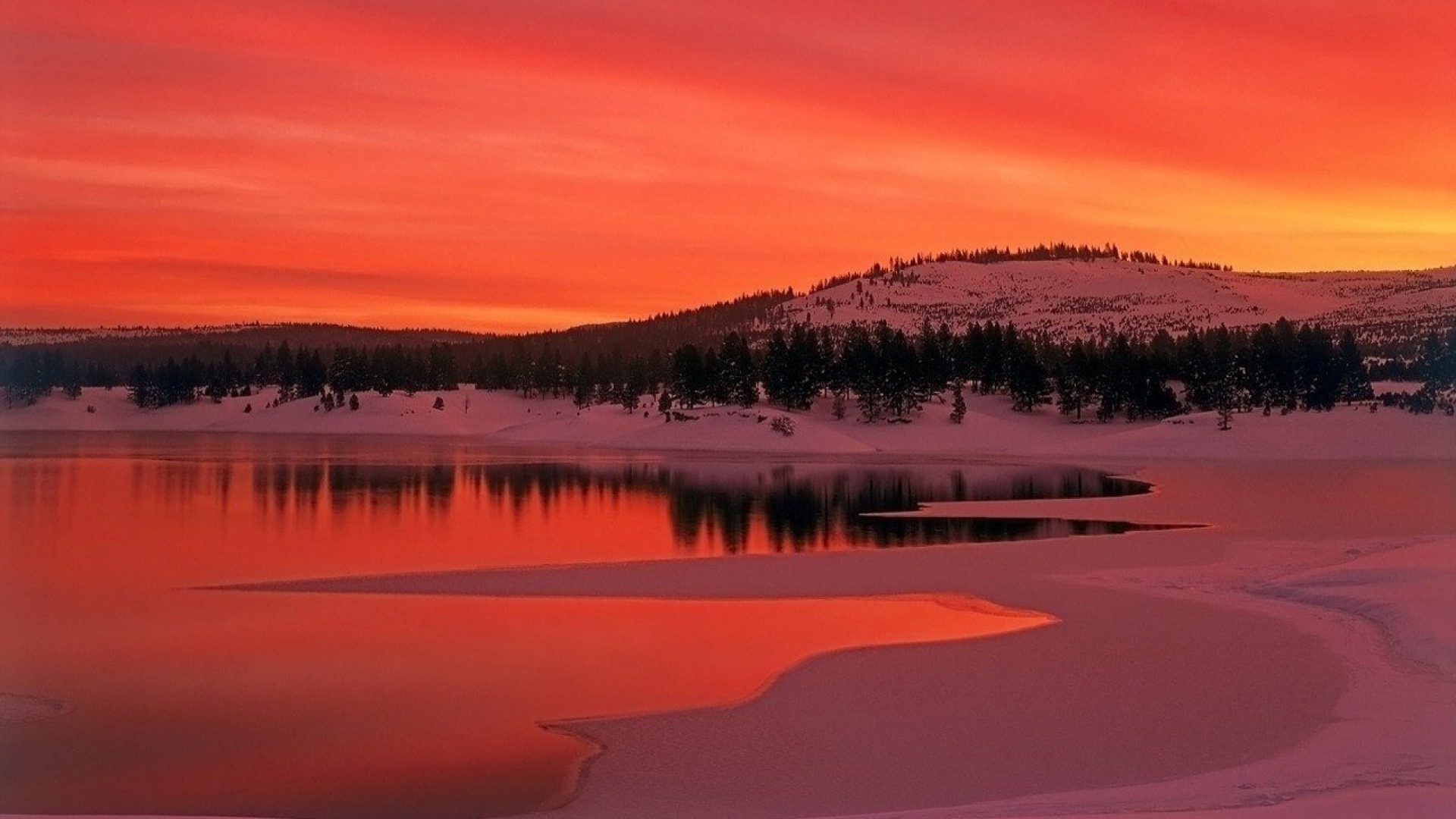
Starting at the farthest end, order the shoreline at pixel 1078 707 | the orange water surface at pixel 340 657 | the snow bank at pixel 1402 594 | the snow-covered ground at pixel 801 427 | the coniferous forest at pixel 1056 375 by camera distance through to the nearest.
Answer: the coniferous forest at pixel 1056 375
the snow-covered ground at pixel 801 427
the snow bank at pixel 1402 594
the orange water surface at pixel 340 657
the shoreline at pixel 1078 707

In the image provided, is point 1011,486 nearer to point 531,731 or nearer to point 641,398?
point 531,731

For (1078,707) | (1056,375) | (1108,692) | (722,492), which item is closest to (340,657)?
(1078,707)

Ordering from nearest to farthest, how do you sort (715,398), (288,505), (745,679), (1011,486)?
(745,679) → (288,505) → (1011,486) → (715,398)

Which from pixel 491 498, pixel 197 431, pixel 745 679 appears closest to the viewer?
pixel 745 679

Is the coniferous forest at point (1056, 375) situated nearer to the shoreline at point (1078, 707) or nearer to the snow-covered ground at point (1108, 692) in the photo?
the snow-covered ground at point (1108, 692)

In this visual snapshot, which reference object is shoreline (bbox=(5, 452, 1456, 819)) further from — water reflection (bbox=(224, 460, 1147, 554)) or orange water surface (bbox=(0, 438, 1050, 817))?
water reflection (bbox=(224, 460, 1147, 554))

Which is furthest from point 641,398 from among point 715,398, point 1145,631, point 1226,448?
point 1145,631

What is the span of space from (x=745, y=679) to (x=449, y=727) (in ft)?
13.5

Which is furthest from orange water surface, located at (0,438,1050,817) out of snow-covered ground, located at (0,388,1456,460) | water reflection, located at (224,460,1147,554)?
snow-covered ground, located at (0,388,1456,460)

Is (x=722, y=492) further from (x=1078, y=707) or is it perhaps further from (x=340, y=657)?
(x=1078, y=707)

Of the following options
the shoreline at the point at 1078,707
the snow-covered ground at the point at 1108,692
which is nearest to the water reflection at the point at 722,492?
the snow-covered ground at the point at 1108,692

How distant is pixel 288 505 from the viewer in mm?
44375

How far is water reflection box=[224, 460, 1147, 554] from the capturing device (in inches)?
1462

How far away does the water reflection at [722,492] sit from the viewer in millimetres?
37125
